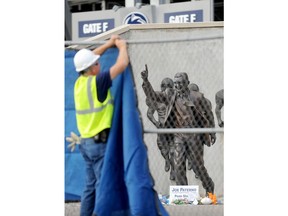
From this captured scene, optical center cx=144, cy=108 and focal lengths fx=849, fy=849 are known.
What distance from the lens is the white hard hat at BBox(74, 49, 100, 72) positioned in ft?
24.2

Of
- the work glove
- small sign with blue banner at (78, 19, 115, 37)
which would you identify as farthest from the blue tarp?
small sign with blue banner at (78, 19, 115, 37)

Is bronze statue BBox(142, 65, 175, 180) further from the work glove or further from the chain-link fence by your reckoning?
the work glove

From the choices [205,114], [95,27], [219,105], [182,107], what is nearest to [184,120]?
[182,107]

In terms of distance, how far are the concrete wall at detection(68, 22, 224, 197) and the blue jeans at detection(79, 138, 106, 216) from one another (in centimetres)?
106

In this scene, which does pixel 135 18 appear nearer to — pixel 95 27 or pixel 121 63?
pixel 95 27

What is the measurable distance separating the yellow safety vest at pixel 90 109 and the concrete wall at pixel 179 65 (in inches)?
29.5

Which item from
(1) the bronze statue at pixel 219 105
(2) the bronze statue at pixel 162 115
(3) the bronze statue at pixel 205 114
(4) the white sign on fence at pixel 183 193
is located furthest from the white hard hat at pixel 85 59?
(1) the bronze statue at pixel 219 105

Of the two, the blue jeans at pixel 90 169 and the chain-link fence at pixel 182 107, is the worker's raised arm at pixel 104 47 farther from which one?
the blue jeans at pixel 90 169

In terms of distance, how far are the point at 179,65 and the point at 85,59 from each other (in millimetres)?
3021

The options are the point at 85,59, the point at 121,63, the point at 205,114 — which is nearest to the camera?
the point at 121,63

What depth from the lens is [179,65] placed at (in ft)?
33.6

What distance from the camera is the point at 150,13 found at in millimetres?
19156

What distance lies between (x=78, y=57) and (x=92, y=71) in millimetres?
172
